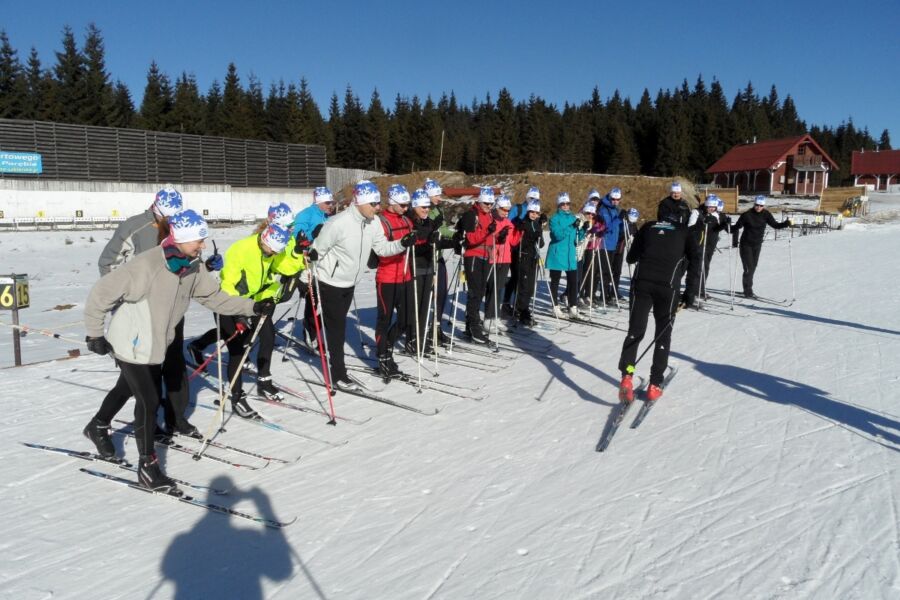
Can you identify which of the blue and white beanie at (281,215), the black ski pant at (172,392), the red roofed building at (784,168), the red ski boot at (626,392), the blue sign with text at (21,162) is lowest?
the red ski boot at (626,392)

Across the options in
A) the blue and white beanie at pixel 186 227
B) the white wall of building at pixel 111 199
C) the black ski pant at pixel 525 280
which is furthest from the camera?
the white wall of building at pixel 111 199

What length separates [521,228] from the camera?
32.9 ft

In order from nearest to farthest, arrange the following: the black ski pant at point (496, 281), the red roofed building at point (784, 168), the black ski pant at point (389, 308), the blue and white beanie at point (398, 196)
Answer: the blue and white beanie at point (398, 196), the black ski pant at point (389, 308), the black ski pant at point (496, 281), the red roofed building at point (784, 168)

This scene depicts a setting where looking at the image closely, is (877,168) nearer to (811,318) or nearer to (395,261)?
(811,318)

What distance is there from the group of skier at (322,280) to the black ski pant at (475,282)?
2cm

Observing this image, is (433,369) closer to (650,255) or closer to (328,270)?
(328,270)

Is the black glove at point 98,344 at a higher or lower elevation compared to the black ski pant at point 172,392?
higher

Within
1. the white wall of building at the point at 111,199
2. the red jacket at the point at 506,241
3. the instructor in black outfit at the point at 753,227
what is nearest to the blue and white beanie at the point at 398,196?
the red jacket at the point at 506,241

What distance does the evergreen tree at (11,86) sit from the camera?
55.8 m

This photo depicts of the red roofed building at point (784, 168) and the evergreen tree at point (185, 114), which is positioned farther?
the evergreen tree at point (185, 114)

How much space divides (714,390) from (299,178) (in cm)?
4185

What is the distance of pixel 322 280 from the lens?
6.46 meters

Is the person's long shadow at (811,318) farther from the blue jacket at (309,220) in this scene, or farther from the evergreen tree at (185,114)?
the evergreen tree at (185,114)

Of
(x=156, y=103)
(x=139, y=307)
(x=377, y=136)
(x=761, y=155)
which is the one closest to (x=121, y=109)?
(x=156, y=103)
